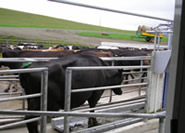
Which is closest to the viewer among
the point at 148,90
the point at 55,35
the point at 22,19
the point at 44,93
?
the point at 44,93

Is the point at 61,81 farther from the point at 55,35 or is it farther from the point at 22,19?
the point at 55,35

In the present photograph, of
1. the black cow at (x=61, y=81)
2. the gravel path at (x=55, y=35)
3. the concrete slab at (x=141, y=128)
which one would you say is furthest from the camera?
the gravel path at (x=55, y=35)

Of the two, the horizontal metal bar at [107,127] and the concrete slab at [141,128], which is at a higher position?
the horizontal metal bar at [107,127]

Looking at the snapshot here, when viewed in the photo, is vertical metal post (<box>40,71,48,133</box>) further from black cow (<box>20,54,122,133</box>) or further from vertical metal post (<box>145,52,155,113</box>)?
vertical metal post (<box>145,52,155,113</box>)

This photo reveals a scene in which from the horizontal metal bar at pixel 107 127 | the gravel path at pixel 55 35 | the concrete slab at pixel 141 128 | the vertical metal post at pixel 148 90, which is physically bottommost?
the concrete slab at pixel 141 128

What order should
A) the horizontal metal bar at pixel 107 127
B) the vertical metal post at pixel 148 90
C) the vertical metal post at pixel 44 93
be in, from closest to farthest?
1. the vertical metal post at pixel 44 93
2. the horizontal metal bar at pixel 107 127
3. the vertical metal post at pixel 148 90

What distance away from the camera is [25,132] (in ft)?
13.6

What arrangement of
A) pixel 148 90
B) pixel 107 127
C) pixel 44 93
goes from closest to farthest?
pixel 44 93, pixel 107 127, pixel 148 90

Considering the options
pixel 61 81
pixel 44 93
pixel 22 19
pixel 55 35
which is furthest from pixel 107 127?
pixel 55 35

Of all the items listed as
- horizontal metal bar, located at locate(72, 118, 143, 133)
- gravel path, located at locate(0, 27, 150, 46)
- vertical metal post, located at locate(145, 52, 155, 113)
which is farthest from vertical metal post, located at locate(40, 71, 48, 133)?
gravel path, located at locate(0, 27, 150, 46)

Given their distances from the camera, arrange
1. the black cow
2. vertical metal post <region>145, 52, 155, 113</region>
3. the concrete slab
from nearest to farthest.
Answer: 1. the black cow
2. the concrete slab
3. vertical metal post <region>145, 52, 155, 113</region>

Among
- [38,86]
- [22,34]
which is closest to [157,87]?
[38,86]

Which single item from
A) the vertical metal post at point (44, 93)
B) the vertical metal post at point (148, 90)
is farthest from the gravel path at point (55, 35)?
the vertical metal post at point (44, 93)

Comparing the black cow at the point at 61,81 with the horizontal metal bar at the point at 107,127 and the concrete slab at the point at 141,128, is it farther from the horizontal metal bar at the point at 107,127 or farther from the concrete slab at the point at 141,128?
the concrete slab at the point at 141,128
